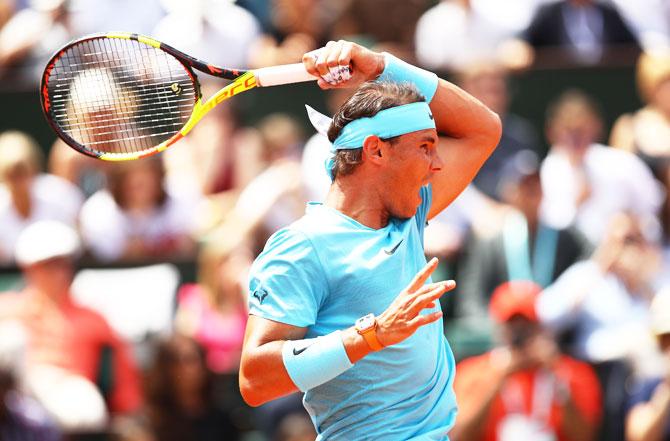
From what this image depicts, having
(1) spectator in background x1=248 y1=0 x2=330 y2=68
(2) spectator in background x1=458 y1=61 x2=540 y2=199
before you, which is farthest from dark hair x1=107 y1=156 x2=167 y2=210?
(2) spectator in background x1=458 y1=61 x2=540 y2=199

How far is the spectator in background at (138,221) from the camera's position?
30.7 feet

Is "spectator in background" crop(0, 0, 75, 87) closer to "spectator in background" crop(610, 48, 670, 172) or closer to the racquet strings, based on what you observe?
"spectator in background" crop(610, 48, 670, 172)

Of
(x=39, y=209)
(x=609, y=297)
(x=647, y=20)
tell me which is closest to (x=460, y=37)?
(x=647, y=20)

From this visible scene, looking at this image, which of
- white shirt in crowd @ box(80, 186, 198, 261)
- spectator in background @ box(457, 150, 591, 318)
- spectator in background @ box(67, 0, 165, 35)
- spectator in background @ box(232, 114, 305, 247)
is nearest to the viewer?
spectator in background @ box(457, 150, 591, 318)

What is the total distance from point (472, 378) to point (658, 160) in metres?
2.43

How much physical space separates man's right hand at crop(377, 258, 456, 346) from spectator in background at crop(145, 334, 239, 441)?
421 cm

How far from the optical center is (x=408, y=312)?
3.96 meters

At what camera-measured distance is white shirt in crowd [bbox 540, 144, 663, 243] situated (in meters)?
9.13

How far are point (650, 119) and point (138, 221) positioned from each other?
3642 mm

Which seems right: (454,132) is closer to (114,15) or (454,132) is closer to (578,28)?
(578,28)

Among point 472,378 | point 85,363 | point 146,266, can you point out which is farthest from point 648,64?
point 85,363

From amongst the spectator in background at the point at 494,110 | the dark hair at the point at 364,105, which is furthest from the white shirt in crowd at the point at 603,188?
the dark hair at the point at 364,105

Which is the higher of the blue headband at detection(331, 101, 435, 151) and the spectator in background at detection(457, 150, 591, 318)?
the blue headband at detection(331, 101, 435, 151)

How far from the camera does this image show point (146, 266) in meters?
9.02
